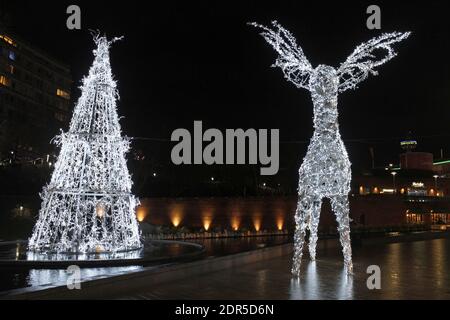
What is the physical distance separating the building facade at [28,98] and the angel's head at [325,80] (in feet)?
110

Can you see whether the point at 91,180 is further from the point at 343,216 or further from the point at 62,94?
the point at 62,94

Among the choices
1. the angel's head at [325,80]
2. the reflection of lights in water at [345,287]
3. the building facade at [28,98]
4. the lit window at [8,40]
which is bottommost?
the reflection of lights in water at [345,287]

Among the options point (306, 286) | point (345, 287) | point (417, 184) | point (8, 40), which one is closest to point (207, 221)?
point (306, 286)

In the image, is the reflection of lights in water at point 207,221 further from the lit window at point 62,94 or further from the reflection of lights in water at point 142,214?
the lit window at point 62,94

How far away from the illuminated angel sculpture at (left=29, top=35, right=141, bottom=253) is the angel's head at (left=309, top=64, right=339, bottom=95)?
7.32 m

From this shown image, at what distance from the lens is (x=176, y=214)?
110 ft

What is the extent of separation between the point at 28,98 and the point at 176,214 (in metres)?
37.7

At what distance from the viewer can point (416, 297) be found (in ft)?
28.6

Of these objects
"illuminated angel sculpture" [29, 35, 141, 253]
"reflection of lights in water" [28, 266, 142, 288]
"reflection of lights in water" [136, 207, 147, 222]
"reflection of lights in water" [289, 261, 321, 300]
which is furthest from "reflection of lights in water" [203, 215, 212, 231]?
"reflection of lights in water" [289, 261, 321, 300]

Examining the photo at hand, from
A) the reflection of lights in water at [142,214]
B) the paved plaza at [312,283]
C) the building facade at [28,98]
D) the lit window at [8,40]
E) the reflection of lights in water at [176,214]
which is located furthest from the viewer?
the lit window at [8,40]

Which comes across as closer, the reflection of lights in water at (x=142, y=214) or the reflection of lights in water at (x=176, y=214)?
the reflection of lights in water at (x=142, y=214)

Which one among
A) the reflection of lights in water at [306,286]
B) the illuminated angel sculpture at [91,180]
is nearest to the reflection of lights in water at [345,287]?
the reflection of lights in water at [306,286]

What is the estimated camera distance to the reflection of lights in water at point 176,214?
33375mm
